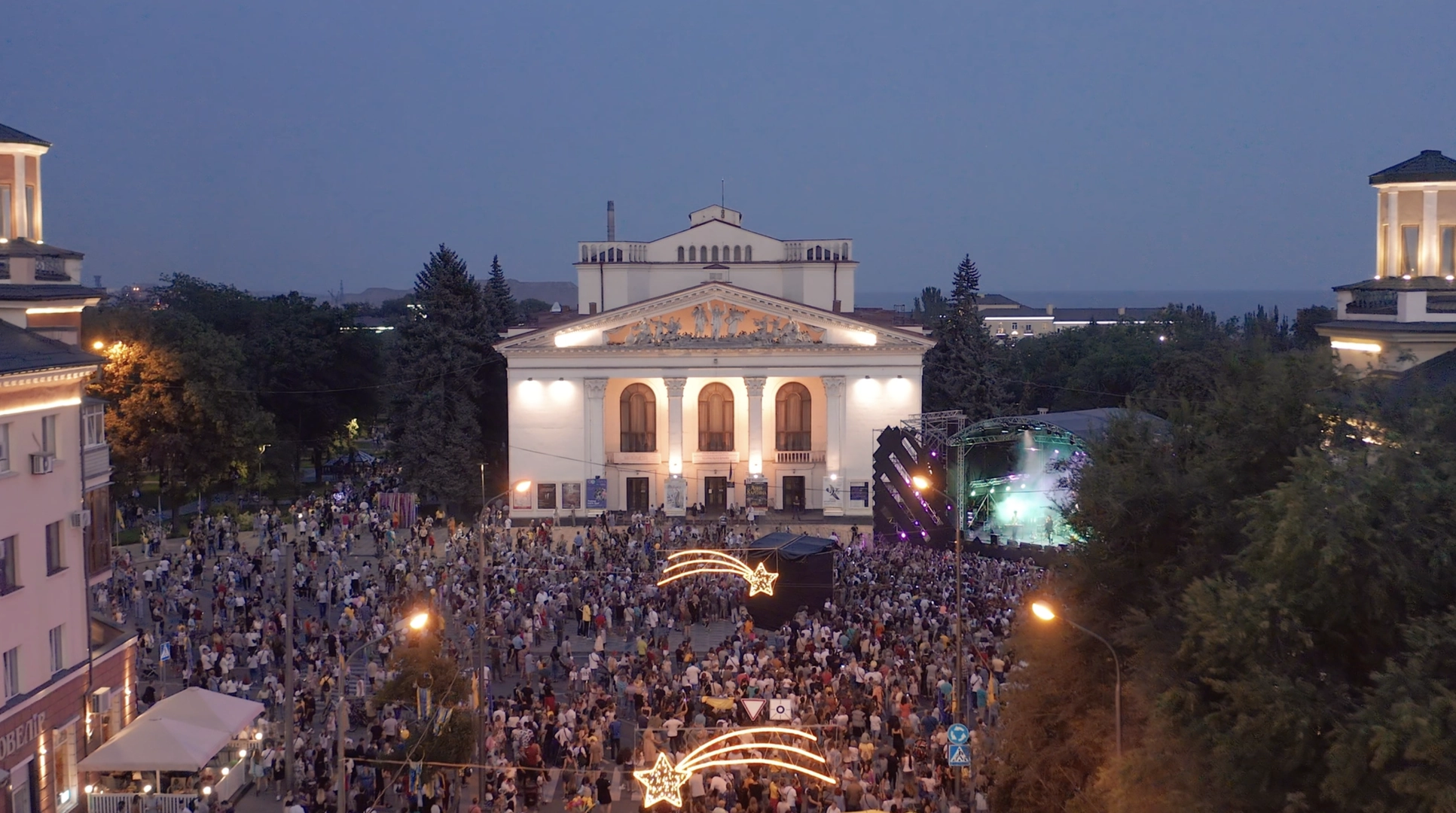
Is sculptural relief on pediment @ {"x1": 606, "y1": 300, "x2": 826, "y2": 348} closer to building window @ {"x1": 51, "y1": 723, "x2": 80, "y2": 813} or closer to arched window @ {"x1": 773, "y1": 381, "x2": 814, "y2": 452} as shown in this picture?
arched window @ {"x1": 773, "y1": 381, "x2": 814, "y2": 452}

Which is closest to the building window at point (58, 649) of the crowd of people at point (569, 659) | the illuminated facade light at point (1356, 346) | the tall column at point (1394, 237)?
the crowd of people at point (569, 659)

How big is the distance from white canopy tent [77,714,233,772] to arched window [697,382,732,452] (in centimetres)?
3483

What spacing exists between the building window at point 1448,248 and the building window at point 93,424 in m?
22.6

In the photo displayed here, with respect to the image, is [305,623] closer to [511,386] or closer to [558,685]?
[558,685]

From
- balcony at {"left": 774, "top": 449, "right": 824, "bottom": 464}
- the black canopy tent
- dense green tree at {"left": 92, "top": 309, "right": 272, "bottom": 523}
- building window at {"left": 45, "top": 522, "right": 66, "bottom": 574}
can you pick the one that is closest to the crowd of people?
the black canopy tent

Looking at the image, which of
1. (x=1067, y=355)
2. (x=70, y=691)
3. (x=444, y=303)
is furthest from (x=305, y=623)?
(x=1067, y=355)

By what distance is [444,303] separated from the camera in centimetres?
5544

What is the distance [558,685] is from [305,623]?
640 cm

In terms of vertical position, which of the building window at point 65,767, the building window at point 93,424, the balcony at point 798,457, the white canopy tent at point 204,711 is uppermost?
the building window at point 93,424

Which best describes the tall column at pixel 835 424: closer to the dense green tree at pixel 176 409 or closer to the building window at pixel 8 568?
the dense green tree at pixel 176 409

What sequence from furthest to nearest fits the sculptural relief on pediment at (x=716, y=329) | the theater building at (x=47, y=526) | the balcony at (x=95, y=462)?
the sculptural relief on pediment at (x=716, y=329), the balcony at (x=95, y=462), the theater building at (x=47, y=526)

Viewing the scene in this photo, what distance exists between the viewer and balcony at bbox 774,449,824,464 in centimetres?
5431

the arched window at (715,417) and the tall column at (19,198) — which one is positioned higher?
the tall column at (19,198)

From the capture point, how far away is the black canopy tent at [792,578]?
30672 mm
